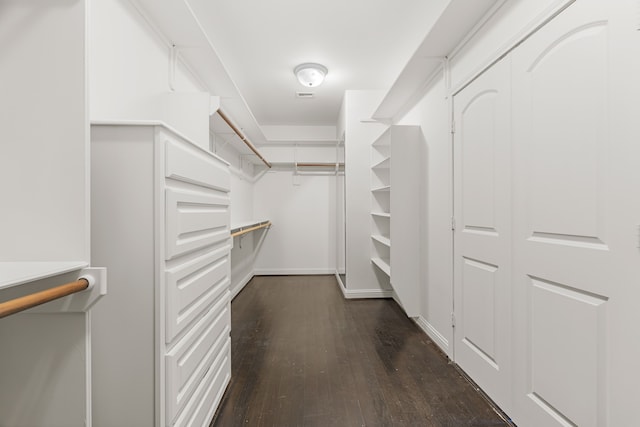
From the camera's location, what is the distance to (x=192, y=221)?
1254mm

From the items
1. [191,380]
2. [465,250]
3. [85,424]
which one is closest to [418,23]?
[465,250]

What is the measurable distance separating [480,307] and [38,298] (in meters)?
2.03

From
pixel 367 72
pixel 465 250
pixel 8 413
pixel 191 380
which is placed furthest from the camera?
pixel 367 72

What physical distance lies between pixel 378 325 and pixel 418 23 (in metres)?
2.65

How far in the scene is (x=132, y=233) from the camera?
1039mm

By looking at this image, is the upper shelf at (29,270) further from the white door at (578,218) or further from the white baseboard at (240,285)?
the white baseboard at (240,285)

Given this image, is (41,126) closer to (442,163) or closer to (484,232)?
(484,232)

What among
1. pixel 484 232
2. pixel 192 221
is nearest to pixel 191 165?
pixel 192 221

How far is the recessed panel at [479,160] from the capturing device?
1.72 m

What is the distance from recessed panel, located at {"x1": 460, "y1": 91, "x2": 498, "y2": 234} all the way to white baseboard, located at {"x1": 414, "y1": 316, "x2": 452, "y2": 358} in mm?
962

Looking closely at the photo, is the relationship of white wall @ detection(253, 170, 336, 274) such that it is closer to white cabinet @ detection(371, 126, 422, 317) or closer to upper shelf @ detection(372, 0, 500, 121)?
upper shelf @ detection(372, 0, 500, 121)

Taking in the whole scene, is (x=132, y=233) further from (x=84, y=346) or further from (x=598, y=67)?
(x=598, y=67)

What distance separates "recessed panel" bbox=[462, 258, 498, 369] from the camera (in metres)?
1.72

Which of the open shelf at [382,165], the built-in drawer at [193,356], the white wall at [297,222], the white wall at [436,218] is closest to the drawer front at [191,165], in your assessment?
the built-in drawer at [193,356]
